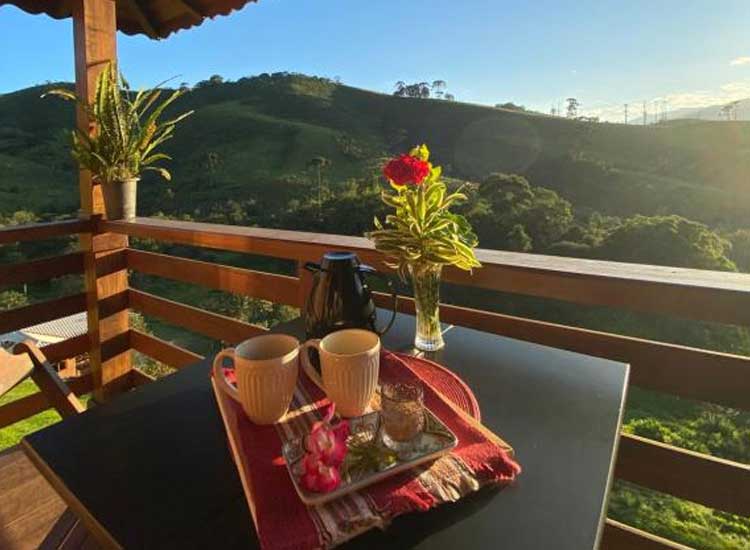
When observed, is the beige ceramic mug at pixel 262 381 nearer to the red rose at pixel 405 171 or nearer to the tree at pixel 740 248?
the red rose at pixel 405 171

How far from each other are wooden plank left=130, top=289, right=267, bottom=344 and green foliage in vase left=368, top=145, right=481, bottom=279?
109cm

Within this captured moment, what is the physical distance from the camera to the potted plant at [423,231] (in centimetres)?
91

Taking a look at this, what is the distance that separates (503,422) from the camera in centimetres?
72

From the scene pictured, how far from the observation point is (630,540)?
121 cm

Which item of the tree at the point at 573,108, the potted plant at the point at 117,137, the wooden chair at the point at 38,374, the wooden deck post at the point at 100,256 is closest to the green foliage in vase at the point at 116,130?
the potted plant at the point at 117,137

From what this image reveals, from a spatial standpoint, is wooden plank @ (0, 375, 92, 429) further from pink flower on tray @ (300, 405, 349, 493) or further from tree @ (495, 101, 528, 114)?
tree @ (495, 101, 528, 114)

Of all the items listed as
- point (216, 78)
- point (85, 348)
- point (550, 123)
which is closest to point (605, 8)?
point (550, 123)

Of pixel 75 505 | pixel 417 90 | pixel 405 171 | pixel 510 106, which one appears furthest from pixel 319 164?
pixel 75 505

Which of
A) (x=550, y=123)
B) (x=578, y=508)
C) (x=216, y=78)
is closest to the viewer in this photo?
(x=578, y=508)

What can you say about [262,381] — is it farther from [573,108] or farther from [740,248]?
[573,108]

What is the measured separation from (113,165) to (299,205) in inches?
426

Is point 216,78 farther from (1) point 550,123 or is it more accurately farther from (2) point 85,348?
(2) point 85,348

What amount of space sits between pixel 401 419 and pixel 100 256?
2.33 m

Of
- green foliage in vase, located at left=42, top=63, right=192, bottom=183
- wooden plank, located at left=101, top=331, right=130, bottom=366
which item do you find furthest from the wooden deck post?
green foliage in vase, located at left=42, top=63, right=192, bottom=183
